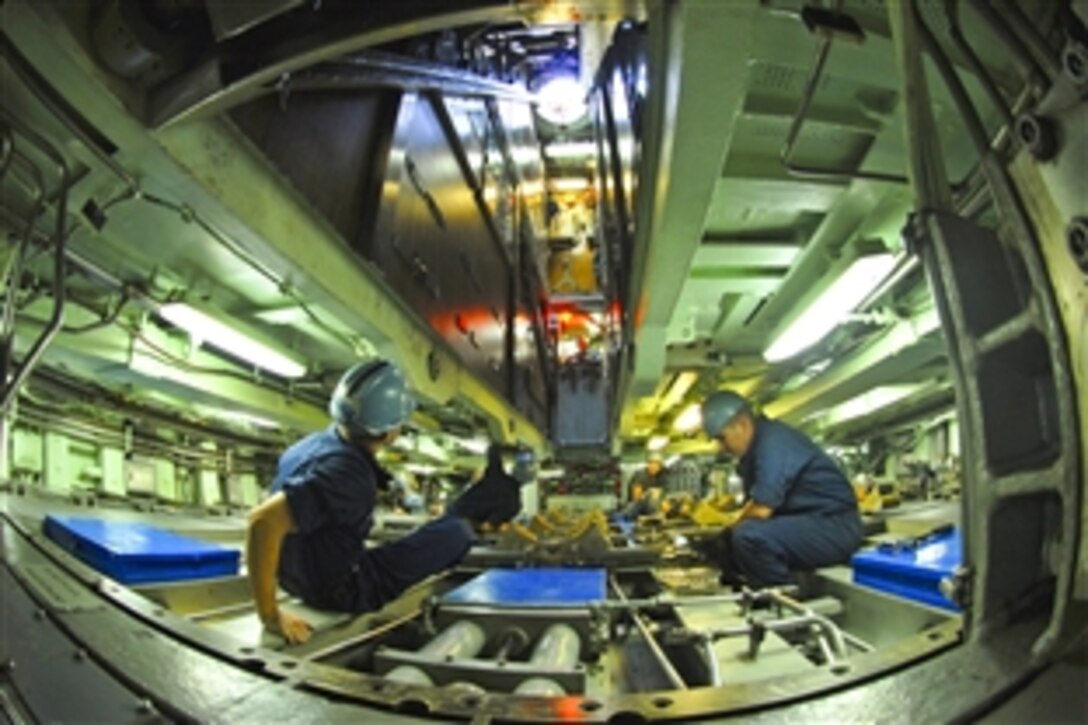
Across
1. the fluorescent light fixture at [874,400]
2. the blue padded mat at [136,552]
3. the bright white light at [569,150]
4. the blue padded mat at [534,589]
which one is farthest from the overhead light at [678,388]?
the bright white light at [569,150]

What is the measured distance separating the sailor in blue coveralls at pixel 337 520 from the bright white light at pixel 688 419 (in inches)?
240

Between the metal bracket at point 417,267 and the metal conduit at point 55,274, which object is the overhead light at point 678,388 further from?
the metal conduit at point 55,274

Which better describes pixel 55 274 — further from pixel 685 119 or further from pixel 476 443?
pixel 476 443

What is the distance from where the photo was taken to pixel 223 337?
337cm

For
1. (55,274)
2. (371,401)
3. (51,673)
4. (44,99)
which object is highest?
(44,99)

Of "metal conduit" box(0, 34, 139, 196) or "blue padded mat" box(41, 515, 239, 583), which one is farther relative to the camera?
"blue padded mat" box(41, 515, 239, 583)

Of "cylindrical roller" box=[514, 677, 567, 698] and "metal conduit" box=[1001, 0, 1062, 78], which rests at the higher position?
"metal conduit" box=[1001, 0, 1062, 78]

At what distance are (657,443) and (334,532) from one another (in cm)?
1040

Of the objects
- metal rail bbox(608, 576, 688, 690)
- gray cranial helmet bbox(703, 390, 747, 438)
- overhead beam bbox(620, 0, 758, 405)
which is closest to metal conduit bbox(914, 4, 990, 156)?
overhead beam bbox(620, 0, 758, 405)

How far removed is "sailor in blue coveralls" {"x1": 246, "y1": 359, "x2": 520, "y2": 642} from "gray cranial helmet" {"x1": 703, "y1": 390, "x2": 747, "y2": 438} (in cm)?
228

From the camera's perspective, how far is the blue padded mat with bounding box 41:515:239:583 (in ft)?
7.67

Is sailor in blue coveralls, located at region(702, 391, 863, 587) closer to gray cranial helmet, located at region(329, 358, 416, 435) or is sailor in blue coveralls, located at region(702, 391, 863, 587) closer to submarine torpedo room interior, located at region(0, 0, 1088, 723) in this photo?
submarine torpedo room interior, located at region(0, 0, 1088, 723)

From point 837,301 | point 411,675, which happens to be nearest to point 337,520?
point 411,675

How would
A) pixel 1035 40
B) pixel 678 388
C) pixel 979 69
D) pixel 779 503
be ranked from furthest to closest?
pixel 678 388, pixel 779 503, pixel 979 69, pixel 1035 40
